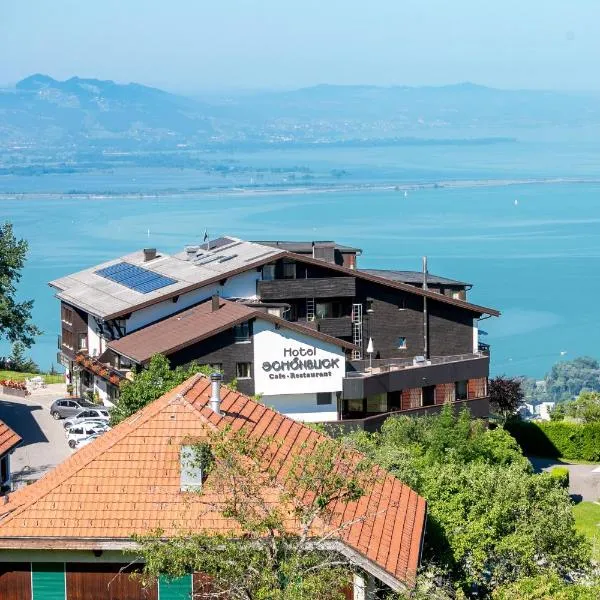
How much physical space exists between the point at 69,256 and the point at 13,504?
117 metres

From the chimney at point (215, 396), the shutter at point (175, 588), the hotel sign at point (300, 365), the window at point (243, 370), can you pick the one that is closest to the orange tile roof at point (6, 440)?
the chimney at point (215, 396)

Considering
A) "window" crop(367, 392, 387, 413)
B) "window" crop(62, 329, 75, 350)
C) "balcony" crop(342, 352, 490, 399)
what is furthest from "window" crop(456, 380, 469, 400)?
"window" crop(62, 329, 75, 350)

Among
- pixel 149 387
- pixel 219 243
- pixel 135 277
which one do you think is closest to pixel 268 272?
pixel 135 277

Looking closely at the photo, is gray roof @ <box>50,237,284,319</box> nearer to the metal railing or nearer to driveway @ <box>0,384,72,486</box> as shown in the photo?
driveway @ <box>0,384,72,486</box>

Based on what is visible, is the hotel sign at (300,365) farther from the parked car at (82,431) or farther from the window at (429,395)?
the parked car at (82,431)

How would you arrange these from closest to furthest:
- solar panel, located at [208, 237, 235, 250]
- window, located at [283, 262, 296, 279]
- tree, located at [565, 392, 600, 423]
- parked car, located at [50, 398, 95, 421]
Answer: parked car, located at [50, 398, 95, 421] < window, located at [283, 262, 296, 279] < tree, located at [565, 392, 600, 423] < solar panel, located at [208, 237, 235, 250]

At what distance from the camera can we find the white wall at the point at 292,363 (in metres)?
33.3

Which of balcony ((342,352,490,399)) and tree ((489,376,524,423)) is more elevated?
balcony ((342,352,490,399))

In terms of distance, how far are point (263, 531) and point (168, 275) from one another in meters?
28.1

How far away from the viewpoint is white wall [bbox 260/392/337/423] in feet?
111

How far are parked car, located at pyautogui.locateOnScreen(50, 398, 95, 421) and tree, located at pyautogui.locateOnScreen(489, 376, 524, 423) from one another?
36.8 feet

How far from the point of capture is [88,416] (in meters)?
33.8

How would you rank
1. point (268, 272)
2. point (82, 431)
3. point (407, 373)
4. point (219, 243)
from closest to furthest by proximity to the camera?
point (82, 431)
point (407, 373)
point (268, 272)
point (219, 243)

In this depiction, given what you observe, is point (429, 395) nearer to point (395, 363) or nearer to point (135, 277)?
point (395, 363)
